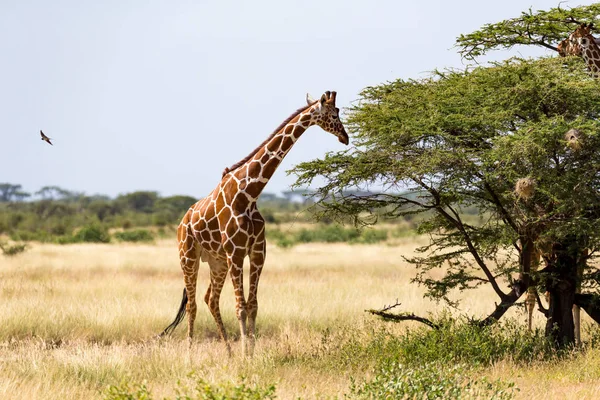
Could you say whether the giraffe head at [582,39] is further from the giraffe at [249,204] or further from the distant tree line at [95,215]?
the distant tree line at [95,215]

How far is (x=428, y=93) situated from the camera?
1209 cm

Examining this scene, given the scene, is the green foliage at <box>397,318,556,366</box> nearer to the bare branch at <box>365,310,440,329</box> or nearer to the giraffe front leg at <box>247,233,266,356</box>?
the bare branch at <box>365,310,440,329</box>

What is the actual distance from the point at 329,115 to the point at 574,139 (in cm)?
306

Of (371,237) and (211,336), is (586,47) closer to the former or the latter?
(211,336)

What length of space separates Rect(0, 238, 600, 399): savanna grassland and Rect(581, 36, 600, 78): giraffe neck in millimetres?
4097

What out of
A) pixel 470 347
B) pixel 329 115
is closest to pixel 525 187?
pixel 470 347

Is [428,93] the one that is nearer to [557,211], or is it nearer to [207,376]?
[557,211]

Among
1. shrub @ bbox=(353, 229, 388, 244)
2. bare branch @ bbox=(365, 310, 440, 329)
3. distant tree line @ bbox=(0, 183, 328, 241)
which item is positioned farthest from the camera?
distant tree line @ bbox=(0, 183, 328, 241)

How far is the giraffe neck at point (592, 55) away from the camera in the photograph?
12.0 m

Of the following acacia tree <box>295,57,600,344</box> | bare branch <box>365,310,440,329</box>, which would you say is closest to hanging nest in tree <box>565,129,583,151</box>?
acacia tree <box>295,57,600,344</box>

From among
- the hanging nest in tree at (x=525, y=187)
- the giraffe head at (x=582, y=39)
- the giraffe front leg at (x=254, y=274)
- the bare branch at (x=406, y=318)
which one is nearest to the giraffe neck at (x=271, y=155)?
the giraffe front leg at (x=254, y=274)

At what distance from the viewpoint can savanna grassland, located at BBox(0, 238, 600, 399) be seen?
30.8 feet

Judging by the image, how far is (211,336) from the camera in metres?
14.8

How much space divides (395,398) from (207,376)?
2598mm
